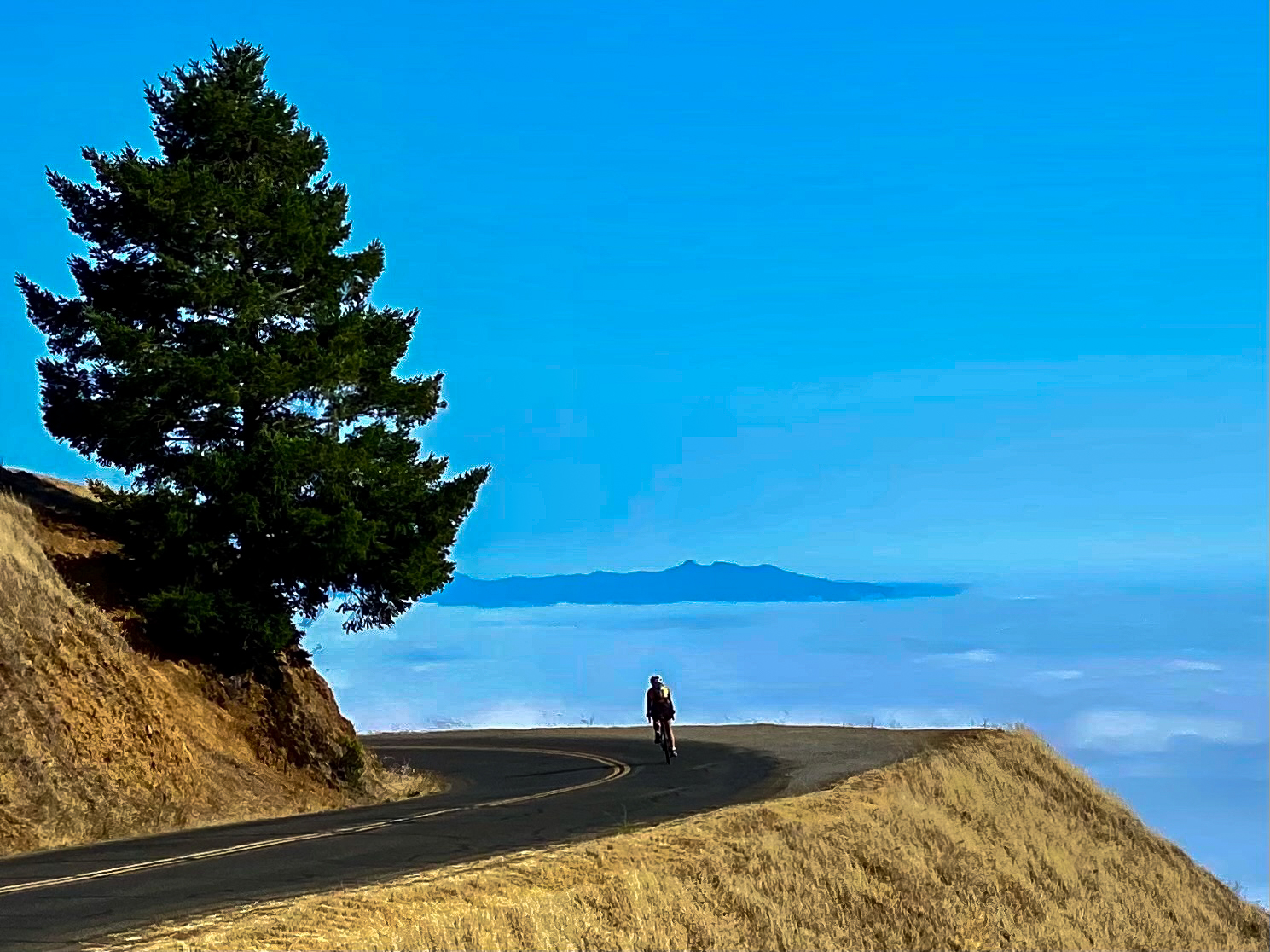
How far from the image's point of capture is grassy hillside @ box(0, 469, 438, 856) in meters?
20.0

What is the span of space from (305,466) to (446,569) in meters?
4.23

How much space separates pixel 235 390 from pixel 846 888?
15094 millimetres

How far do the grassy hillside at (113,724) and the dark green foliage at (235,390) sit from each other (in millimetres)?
1269

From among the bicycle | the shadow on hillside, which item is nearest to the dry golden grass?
the bicycle

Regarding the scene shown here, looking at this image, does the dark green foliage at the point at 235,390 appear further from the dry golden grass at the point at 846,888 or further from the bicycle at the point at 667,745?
the dry golden grass at the point at 846,888

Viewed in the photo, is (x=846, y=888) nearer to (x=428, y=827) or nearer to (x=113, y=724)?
(x=428, y=827)

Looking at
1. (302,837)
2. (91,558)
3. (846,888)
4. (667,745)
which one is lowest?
(846,888)

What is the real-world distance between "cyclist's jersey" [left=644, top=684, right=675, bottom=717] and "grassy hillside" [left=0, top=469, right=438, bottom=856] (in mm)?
6106

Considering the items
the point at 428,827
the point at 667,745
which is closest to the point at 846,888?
the point at 428,827

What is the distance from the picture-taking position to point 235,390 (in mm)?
25656

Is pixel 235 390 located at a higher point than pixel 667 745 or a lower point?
higher

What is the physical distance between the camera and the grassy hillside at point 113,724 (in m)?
20.0

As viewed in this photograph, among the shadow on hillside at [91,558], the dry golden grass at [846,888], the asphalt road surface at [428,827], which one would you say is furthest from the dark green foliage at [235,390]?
the dry golden grass at [846,888]

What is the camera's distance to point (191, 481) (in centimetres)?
2605
